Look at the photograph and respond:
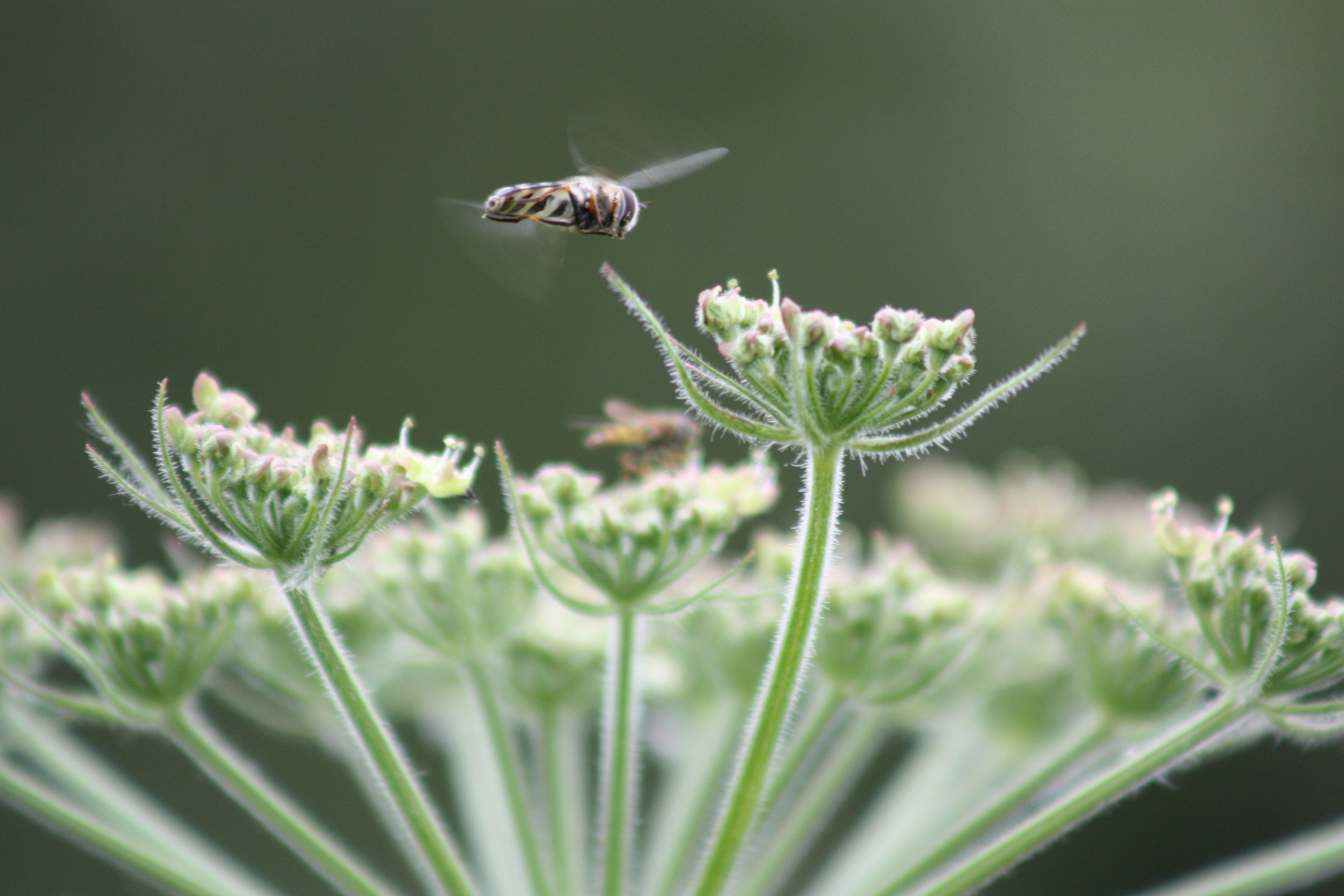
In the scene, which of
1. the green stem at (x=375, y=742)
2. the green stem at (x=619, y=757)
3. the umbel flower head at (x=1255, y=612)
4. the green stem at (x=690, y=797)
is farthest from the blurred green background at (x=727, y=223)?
the green stem at (x=375, y=742)

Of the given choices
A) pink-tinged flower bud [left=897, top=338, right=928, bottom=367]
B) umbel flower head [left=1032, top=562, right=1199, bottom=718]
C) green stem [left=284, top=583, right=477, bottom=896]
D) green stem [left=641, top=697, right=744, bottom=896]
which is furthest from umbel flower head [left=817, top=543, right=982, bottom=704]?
green stem [left=284, top=583, right=477, bottom=896]

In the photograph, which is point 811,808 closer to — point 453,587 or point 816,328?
point 453,587

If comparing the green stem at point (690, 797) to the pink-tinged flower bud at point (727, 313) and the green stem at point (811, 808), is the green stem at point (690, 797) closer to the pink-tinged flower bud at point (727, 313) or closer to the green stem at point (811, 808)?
the green stem at point (811, 808)

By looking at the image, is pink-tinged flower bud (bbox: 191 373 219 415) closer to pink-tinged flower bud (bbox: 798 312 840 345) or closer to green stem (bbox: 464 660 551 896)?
green stem (bbox: 464 660 551 896)

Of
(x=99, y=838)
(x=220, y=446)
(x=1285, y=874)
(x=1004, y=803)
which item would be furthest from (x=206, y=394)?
(x=1285, y=874)

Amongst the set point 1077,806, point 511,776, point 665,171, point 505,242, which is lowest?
point 511,776
